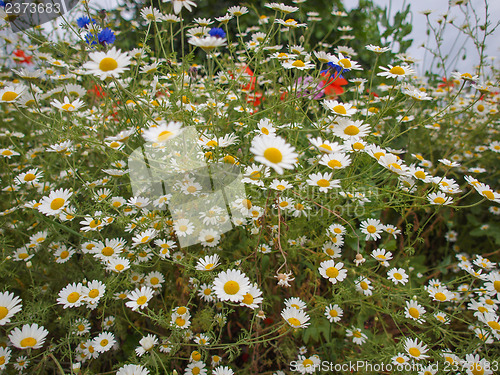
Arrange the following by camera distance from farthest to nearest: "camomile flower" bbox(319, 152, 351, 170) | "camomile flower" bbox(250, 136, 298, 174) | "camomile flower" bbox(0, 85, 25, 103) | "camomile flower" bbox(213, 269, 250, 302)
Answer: "camomile flower" bbox(0, 85, 25, 103), "camomile flower" bbox(319, 152, 351, 170), "camomile flower" bbox(213, 269, 250, 302), "camomile flower" bbox(250, 136, 298, 174)

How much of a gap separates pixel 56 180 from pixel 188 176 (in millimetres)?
741

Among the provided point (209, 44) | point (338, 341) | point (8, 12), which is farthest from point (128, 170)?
point (338, 341)

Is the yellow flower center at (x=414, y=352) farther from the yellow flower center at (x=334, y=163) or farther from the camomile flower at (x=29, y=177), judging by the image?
the camomile flower at (x=29, y=177)

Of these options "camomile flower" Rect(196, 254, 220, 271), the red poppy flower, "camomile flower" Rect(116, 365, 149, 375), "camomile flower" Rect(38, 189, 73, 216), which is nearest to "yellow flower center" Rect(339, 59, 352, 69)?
the red poppy flower

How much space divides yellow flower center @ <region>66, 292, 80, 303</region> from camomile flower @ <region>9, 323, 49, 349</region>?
0.35 feet

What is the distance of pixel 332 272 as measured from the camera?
1106 mm

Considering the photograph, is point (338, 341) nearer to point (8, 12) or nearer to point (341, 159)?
point (341, 159)

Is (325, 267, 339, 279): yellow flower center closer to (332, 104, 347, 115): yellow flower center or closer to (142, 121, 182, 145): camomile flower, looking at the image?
(332, 104, 347, 115): yellow flower center

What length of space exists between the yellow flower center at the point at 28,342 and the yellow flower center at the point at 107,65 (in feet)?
2.62

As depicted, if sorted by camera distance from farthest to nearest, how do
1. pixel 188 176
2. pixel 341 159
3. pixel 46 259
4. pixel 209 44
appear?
pixel 46 259 → pixel 188 176 → pixel 341 159 → pixel 209 44

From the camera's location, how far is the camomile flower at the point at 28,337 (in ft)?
3.06

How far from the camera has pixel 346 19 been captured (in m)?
3.06

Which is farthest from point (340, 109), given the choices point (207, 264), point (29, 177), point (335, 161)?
point (29, 177)

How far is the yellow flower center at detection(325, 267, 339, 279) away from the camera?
1.10 m
